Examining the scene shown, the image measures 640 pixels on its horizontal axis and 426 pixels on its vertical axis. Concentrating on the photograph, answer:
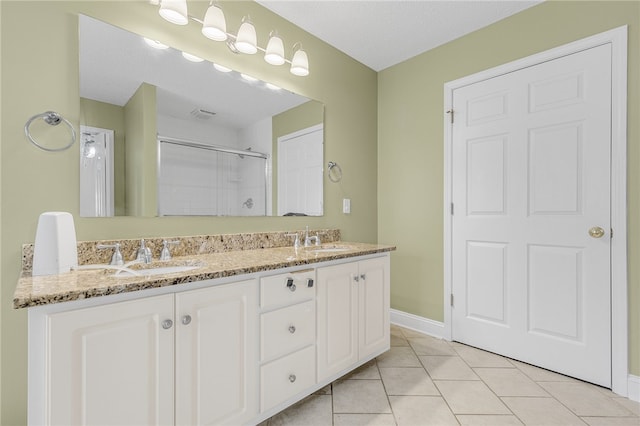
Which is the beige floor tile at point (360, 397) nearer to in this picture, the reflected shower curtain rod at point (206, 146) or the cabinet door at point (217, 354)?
the cabinet door at point (217, 354)

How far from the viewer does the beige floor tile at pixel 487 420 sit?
1499 millimetres

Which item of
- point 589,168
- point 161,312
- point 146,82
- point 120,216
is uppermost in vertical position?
point 146,82

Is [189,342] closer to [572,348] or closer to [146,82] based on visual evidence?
[146,82]

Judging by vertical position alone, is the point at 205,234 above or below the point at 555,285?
above

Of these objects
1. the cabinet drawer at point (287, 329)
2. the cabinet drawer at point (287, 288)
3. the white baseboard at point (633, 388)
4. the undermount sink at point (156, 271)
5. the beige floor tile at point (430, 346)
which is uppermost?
the undermount sink at point (156, 271)

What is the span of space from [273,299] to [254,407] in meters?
0.46

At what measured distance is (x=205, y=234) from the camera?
179cm

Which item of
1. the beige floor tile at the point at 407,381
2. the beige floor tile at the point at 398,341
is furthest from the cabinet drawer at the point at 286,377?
the beige floor tile at the point at 398,341

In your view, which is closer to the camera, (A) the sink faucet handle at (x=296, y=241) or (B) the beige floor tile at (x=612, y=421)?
(B) the beige floor tile at (x=612, y=421)

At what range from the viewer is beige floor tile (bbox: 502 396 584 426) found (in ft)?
4.98

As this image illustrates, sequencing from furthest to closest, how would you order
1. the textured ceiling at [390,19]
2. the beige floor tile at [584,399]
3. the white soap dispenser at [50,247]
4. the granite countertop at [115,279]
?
the textured ceiling at [390,19] → the beige floor tile at [584,399] → the white soap dispenser at [50,247] → the granite countertop at [115,279]

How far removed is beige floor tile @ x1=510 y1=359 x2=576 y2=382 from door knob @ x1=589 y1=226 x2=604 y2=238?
909 millimetres

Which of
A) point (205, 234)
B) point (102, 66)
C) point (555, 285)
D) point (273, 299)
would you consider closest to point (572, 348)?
point (555, 285)

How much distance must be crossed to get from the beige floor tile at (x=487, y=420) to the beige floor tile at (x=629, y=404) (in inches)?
25.6
